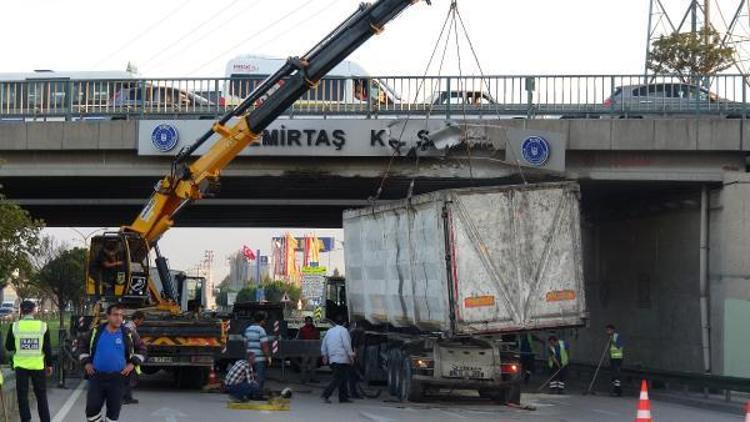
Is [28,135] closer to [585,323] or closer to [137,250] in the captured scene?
[137,250]

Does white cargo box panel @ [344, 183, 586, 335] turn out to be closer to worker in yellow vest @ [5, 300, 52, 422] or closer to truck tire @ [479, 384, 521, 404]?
truck tire @ [479, 384, 521, 404]

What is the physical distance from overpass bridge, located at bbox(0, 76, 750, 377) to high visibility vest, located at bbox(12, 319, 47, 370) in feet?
43.4

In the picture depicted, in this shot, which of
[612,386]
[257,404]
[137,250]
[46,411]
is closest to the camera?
[46,411]

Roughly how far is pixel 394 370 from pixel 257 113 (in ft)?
19.9

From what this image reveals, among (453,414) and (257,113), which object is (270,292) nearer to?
(257,113)

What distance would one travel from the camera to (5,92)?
28438 mm

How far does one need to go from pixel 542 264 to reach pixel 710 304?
7702 mm

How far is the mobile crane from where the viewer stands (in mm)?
20719

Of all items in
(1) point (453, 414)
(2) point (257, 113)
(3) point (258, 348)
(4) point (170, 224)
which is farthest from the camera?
(4) point (170, 224)

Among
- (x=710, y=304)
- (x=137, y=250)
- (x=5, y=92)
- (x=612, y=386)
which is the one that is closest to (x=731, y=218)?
(x=710, y=304)

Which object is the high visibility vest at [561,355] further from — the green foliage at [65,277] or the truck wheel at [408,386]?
the green foliage at [65,277]

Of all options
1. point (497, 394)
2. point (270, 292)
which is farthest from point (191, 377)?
point (270, 292)

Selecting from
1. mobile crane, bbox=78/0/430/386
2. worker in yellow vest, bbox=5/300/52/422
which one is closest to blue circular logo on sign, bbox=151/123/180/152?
mobile crane, bbox=78/0/430/386

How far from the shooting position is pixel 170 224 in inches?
909
